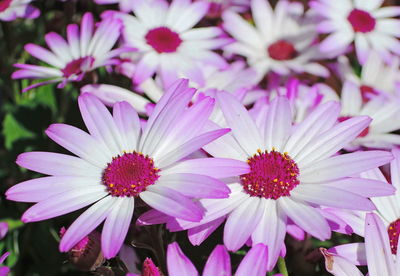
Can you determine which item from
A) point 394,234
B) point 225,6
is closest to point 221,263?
point 394,234

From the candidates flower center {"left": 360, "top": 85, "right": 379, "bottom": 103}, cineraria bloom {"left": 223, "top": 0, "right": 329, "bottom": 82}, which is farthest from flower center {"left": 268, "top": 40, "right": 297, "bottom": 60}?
flower center {"left": 360, "top": 85, "right": 379, "bottom": 103}

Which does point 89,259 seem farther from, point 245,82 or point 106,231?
point 245,82

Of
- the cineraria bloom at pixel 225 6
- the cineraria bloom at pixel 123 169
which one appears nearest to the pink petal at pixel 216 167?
the cineraria bloom at pixel 123 169

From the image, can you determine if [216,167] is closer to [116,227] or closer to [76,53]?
[116,227]

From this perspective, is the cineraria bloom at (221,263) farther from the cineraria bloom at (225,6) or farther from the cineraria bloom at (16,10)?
the cineraria bloom at (225,6)

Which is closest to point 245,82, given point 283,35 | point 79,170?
point 283,35

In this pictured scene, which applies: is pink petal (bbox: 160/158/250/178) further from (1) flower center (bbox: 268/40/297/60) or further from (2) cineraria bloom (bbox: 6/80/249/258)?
(1) flower center (bbox: 268/40/297/60)

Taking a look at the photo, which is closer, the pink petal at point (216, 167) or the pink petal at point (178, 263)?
the pink petal at point (178, 263)
